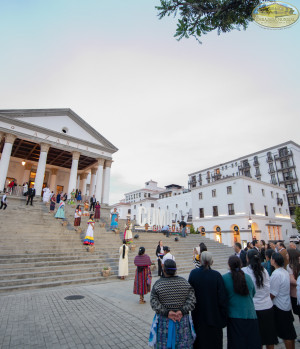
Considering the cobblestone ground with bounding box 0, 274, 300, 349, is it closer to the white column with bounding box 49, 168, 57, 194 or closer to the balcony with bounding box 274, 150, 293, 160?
the white column with bounding box 49, 168, 57, 194

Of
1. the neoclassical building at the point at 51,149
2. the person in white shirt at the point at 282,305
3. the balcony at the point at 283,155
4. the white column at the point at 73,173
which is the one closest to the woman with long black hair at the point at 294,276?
the person in white shirt at the point at 282,305

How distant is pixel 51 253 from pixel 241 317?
1115 cm

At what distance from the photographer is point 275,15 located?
14.8 ft

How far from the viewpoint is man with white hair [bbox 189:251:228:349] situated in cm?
312

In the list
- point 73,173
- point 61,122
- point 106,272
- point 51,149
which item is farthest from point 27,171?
point 106,272

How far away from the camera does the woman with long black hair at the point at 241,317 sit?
3.16m

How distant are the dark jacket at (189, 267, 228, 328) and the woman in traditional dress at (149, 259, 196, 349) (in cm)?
15

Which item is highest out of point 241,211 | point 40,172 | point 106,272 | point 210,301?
point 40,172

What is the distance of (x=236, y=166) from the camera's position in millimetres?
59688

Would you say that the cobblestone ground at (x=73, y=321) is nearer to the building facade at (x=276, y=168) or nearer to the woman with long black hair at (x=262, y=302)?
the woman with long black hair at (x=262, y=302)

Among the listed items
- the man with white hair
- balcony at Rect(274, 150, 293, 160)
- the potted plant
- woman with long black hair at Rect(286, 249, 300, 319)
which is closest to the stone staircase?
the potted plant

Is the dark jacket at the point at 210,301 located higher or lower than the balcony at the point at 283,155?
lower

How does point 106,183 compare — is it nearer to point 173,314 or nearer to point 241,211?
point 241,211

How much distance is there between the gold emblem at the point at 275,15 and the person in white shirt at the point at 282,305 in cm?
497
